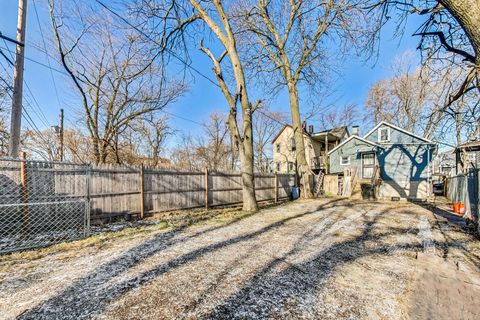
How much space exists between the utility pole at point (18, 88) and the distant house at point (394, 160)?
15.4 metres

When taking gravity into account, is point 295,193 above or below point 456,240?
below

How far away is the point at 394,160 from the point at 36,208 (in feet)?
60.2

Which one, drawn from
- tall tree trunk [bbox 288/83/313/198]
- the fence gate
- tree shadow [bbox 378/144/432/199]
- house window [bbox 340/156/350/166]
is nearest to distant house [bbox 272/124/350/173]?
house window [bbox 340/156/350/166]

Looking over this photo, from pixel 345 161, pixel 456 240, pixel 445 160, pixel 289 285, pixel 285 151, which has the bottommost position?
pixel 456 240

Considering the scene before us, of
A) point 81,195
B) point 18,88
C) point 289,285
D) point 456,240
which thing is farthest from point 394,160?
point 18,88

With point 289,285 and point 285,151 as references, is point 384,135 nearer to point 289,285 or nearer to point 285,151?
point 285,151

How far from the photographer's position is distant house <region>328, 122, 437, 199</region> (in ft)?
46.5

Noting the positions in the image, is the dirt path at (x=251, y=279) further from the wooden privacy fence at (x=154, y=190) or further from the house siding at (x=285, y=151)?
the house siding at (x=285, y=151)

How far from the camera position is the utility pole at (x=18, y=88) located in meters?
5.54

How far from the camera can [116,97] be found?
12086mm

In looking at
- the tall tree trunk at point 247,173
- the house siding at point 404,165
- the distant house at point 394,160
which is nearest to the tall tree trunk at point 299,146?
the distant house at point 394,160

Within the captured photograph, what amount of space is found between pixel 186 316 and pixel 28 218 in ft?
15.1

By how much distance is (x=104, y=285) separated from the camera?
7.82ft

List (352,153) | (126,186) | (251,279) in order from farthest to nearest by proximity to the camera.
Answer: (352,153)
(126,186)
(251,279)
